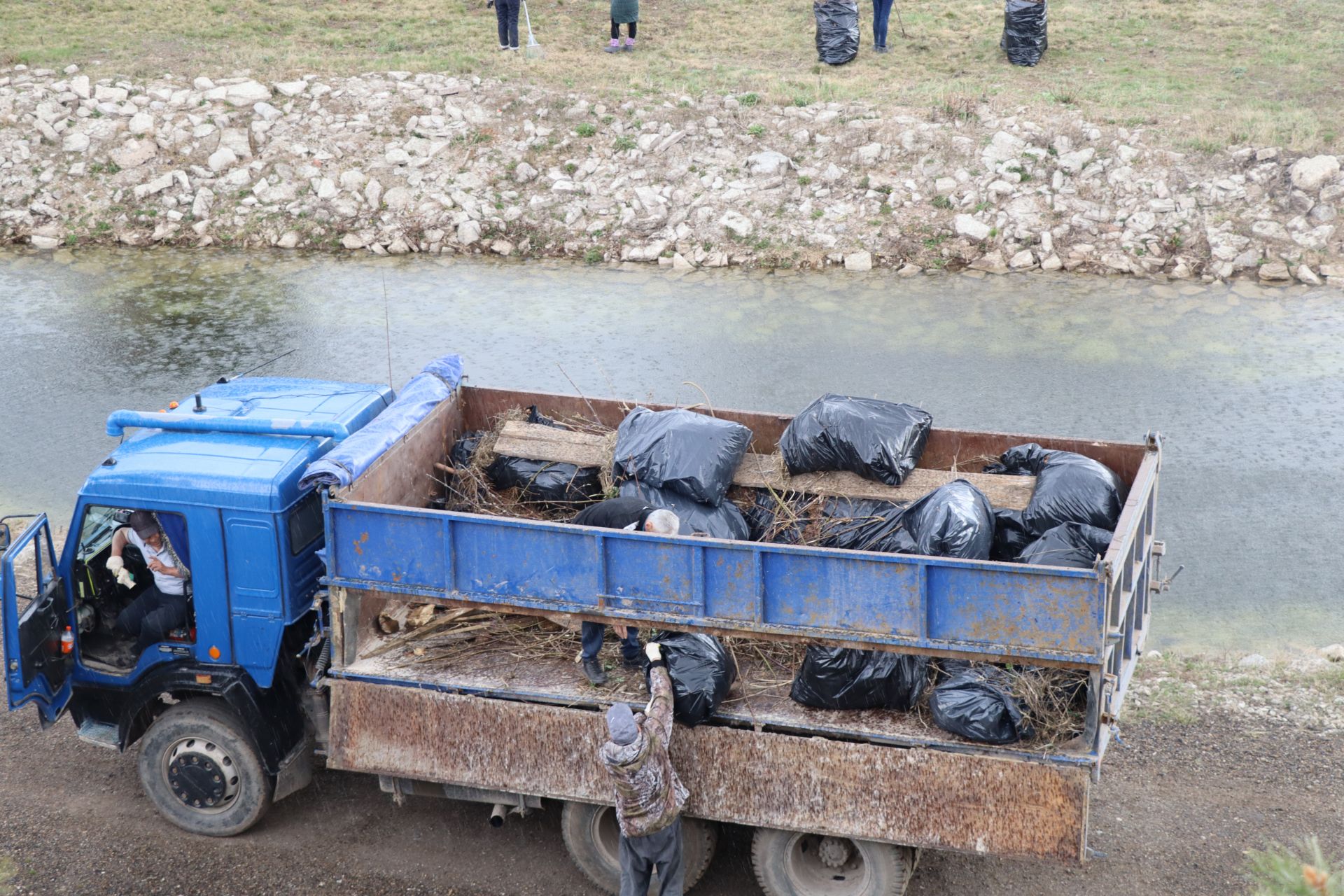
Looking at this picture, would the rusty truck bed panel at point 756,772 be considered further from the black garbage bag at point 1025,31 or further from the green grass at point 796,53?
the black garbage bag at point 1025,31

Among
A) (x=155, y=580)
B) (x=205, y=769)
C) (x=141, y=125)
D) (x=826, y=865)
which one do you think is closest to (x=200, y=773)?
(x=205, y=769)

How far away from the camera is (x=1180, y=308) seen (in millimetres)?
14547

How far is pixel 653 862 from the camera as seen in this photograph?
5.77 metres

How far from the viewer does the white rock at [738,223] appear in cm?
1658

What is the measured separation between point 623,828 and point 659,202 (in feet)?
41.4

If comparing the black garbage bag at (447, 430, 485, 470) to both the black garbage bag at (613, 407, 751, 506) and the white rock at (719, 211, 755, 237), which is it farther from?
the white rock at (719, 211, 755, 237)

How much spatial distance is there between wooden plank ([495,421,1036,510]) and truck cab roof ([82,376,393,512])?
0.95m

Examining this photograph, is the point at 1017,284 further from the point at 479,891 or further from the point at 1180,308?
the point at 479,891

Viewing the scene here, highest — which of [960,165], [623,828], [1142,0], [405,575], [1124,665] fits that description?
[1142,0]

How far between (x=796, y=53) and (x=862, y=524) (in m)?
15.6

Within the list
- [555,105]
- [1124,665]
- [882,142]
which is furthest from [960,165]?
[1124,665]

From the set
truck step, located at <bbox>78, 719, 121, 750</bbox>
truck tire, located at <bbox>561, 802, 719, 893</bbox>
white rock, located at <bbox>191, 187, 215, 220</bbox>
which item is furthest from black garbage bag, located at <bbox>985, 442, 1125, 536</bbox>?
white rock, located at <bbox>191, 187, 215, 220</bbox>

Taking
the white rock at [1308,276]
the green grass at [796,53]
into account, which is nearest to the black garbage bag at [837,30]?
the green grass at [796,53]

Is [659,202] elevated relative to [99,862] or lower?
elevated
